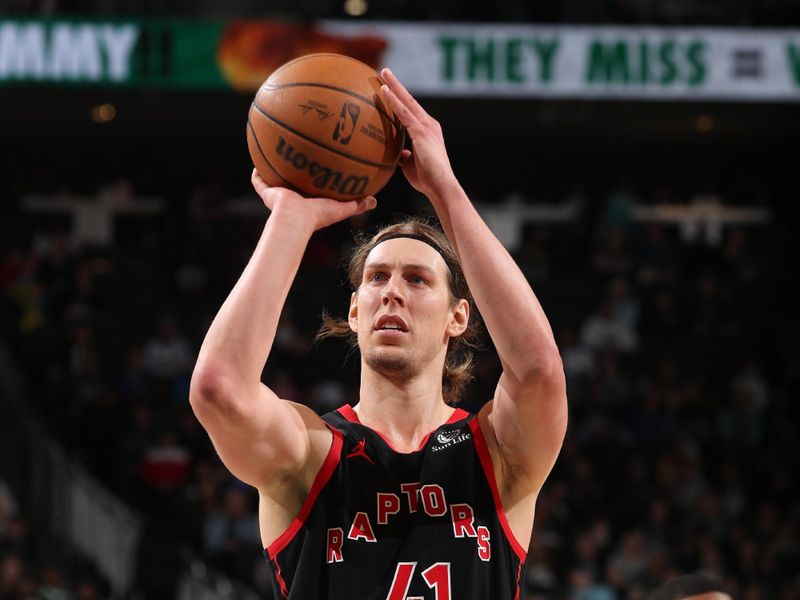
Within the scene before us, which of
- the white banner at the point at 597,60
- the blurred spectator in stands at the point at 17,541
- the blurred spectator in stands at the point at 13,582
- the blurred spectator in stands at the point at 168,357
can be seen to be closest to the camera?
the blurred spectator in stands at the point at 13,582

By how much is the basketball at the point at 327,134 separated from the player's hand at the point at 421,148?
1.8 inches

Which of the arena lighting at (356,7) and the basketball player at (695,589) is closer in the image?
the basketball player at (695,589)

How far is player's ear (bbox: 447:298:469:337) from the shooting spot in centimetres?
369

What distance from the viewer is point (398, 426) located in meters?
3.58

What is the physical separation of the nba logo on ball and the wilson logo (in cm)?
8

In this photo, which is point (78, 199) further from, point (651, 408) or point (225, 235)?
point (651, 408)

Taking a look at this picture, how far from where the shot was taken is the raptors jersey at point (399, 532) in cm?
325

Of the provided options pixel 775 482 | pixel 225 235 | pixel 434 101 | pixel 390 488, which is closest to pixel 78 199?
pixel 225 235

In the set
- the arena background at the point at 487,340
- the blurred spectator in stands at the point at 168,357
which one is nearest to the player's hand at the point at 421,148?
the arena background at the point at 487,340

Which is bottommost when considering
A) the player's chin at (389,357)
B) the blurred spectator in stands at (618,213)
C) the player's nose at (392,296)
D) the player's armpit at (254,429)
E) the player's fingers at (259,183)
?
the player's armpit at (254,429)

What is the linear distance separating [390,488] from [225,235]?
486 inches

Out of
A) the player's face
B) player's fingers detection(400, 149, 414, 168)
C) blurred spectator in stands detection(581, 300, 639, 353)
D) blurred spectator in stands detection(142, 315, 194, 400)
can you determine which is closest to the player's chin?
the player's face

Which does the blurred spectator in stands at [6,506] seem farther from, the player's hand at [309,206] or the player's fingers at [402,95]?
the player's fingers at [402,95]

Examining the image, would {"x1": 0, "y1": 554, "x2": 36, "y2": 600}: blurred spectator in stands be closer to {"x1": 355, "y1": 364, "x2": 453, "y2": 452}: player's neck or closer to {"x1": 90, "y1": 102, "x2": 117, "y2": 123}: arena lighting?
{"x1": 355, "y1": 364, "x2": 453, "y2": 452}: player's neck
